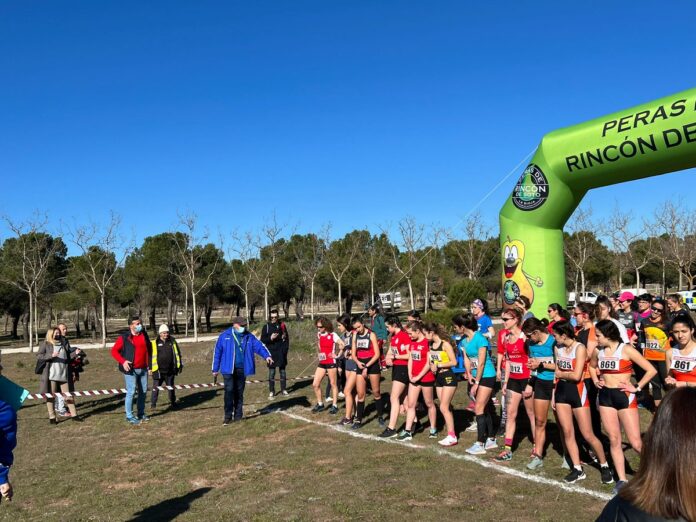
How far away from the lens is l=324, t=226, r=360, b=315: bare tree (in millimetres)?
43200

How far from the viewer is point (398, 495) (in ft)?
19.0

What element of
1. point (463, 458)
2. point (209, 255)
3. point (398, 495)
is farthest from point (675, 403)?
point (209, 255)

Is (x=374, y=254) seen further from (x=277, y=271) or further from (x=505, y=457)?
(x=505, y=457)

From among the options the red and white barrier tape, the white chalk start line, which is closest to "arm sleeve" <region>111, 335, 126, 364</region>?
the red and white barrier tape

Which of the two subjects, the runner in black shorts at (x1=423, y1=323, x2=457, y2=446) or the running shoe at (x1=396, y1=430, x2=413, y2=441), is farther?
the running shoe at (x1=396, y1=430, x2=413, y2=441)

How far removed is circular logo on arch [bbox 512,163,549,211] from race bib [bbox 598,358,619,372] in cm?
770

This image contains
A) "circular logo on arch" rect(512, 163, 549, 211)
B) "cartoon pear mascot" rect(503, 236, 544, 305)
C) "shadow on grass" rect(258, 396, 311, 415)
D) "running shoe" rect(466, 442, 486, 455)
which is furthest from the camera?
Result: "cartoon pear mascot" rect(503, 236, 544, 305)

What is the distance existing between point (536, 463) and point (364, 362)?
132 inches

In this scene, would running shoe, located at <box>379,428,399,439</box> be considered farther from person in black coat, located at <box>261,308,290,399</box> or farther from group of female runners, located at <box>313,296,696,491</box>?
person in black coat, located at <box>261,308,290,399</box>

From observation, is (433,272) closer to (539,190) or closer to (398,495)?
(539,190)

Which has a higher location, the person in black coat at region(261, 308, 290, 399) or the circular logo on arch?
the circular logo on arch

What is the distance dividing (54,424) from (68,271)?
34.7 metres

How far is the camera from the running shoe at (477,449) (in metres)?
7.16

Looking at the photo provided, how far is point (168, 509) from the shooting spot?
5820 mm
